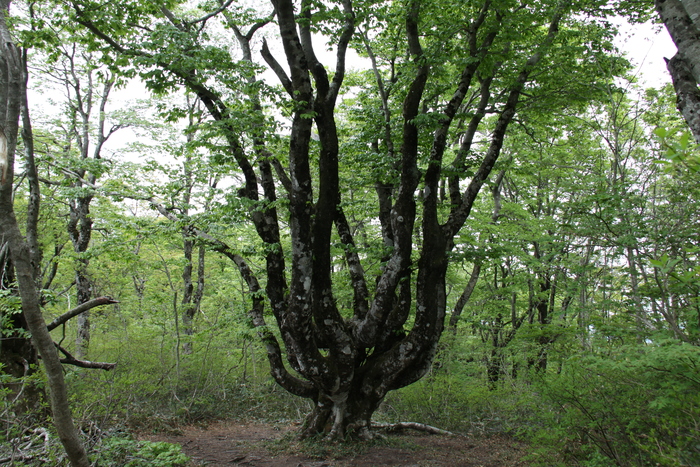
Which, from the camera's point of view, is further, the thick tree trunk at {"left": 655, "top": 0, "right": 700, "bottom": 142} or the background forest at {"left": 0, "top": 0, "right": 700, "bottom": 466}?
the background forest at {"left": 0, "top": 0, "right": 700, "bottom": 466}

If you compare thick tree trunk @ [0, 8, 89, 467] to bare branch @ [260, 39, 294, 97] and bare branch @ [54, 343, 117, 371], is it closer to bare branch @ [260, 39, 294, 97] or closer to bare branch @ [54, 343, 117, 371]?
bare branch @ [54, 343, 117, 371]

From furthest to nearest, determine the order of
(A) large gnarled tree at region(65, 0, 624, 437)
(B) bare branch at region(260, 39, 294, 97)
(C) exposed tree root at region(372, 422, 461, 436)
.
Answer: (C) exposed tree root at region(372, 422, 461, 436) < (B) bare branch at region(260, 39, 294, 97) < (A) large gnarled tree at region(65, 0, 624, 437)

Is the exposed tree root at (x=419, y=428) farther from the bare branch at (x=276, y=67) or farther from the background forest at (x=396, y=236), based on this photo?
the bare branch at (x=276, y=67)

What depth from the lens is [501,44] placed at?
20.3ft

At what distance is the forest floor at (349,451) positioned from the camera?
5527mm

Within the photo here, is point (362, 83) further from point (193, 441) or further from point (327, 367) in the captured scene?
point (193, 441)

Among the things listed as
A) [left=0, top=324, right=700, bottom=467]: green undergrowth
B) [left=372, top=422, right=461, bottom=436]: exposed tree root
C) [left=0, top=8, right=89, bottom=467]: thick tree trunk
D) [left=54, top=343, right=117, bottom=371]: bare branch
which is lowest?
[left=372, top=422, right=461, bottom=436]: exposed tree root

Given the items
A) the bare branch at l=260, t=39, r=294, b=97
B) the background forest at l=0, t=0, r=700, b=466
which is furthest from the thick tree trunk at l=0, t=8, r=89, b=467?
the bare branch at l=260, t=39, r=294, b=97

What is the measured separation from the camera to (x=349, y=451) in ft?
19.0

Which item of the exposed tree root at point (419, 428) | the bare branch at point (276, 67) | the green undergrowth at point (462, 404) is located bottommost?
the exposed tree root at point (419, 428)

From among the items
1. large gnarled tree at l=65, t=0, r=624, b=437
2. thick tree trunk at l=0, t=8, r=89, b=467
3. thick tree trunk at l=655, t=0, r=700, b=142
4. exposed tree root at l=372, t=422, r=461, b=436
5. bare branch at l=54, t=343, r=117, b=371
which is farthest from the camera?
exposed tree root at l=372, t=422, r=461, b=436

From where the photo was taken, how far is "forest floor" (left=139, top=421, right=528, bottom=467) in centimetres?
553

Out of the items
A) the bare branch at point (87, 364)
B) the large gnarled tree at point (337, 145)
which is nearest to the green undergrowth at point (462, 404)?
the bare branch at point (87, 364)

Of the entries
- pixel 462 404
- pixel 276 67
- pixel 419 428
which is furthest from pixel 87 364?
pixel 462 404
